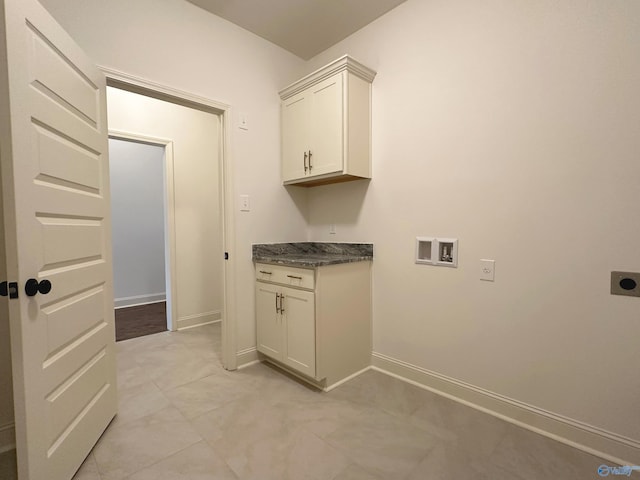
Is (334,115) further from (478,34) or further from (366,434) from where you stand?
(366,434)

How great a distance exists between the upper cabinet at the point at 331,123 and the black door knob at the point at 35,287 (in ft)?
5.60

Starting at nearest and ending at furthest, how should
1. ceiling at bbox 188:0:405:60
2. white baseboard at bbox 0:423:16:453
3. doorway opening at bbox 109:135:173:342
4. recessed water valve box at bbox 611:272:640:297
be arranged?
1. recessed water valve box at bbox 611:272:640:297
2. white baseboard at bbox 0:423:16:453
3. ceiling at bbox 188:0:405:60
4. doorway opening at bbox 109:135:173:342

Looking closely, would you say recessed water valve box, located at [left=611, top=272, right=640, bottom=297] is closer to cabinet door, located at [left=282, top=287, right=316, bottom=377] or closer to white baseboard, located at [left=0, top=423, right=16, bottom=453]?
cabinet door, located at [left=282, top=287, right=316, bottom=377]

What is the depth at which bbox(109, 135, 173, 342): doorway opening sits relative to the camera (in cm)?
418

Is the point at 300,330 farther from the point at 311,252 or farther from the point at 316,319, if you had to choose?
the point at 311,252

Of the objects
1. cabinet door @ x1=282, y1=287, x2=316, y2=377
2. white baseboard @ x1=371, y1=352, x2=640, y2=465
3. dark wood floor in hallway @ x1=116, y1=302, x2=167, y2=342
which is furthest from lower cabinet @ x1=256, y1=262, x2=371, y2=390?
dark wood floor in hallway @ x1=116, y1=302, x2=167, y2=342

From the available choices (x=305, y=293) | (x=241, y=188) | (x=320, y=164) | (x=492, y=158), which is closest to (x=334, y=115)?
(x=320, y=164)

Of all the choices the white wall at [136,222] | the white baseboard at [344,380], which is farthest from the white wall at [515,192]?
the white wall at [136,222]

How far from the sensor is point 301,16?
2240mm

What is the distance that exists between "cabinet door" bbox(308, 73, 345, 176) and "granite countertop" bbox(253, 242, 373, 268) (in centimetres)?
66

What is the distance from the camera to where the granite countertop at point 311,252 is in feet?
6.75

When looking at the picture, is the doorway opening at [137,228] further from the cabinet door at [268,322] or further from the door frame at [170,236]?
the cabinet door at [268,322]

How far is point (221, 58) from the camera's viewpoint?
2.27 metres

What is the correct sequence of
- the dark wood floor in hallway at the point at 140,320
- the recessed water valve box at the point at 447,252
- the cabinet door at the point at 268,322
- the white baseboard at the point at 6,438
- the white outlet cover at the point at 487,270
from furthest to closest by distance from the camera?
the dark wood floor in hallway at the point at 140,320 → the cabinet door at the point at 268,322 → the recessed water valve box at the point at 447,252 → the white outlet cover at the point at 487,270 → the white baseboard at the point at 6,438
